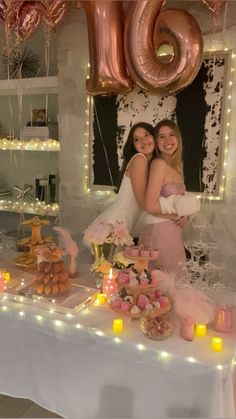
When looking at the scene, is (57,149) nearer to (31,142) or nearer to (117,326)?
(31,142)

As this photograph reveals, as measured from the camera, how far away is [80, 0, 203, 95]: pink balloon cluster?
5.23 feet

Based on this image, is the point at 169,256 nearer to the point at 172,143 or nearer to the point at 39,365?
the point at 172,143

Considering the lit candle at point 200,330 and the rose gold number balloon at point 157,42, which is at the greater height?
the rose gold number balloon at point 157,42

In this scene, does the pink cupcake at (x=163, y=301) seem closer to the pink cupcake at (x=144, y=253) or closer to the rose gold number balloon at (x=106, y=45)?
the pink cupcake at (x=144, y=253)

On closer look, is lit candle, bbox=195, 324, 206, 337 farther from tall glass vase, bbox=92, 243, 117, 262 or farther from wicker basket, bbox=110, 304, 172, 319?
tall glass vase, bbox=92, 243, 117, 262

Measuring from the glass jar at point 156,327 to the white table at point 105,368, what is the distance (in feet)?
0.06

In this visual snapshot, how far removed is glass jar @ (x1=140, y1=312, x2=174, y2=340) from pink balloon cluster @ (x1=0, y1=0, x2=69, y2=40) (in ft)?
5.44

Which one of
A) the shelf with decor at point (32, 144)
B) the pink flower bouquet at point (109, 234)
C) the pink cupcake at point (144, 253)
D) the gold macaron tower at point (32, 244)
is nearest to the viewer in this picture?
the pink cupcake at point (144, 253)

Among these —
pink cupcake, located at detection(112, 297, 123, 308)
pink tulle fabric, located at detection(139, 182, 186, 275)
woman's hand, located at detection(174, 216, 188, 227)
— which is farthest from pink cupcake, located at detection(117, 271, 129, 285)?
woman's hand, located at detection(174, 216, 188, 227)

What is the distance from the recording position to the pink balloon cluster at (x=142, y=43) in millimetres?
1594

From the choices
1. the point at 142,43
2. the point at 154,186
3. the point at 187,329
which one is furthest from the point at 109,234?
the point at 142,43

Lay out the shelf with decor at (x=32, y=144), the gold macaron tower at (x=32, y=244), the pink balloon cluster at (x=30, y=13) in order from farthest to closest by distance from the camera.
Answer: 1. the shelf with decor at (x=32, y=144)
2. the pink balloon cluster at (x=30, y=13)
3. the gold macaron tower at (x=32, y=244)

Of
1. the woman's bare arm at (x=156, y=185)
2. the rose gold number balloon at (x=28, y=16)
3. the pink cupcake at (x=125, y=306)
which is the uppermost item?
the rose gold number balloon at (x=28, y=16)

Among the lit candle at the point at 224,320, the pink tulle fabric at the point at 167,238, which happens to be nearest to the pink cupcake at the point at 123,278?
the lit candle at the point at 224,320
